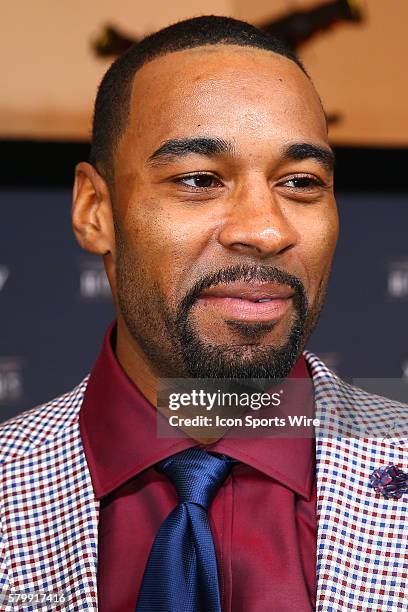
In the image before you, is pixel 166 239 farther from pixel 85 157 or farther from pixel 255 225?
pixel 85 157

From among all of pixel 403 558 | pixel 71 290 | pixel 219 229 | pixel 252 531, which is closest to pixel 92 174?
pixel 219 229

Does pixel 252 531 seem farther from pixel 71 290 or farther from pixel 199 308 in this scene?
pixel 71 290

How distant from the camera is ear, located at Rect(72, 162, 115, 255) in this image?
1.43 metres

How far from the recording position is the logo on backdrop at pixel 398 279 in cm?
241

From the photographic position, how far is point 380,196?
95.4 inches

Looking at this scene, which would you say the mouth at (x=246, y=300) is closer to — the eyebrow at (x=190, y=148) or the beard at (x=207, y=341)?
the beard at (x=207, y=341)

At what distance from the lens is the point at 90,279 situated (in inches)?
91.9

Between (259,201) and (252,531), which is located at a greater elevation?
(259,201)

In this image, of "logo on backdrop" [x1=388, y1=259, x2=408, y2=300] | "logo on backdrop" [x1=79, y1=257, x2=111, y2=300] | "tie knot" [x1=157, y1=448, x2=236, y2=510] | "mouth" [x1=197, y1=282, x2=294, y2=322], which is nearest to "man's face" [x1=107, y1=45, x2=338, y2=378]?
"mouth" [x1=197, y1=282, x2=294, y2=322]

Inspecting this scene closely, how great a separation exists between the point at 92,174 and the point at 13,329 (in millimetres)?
927

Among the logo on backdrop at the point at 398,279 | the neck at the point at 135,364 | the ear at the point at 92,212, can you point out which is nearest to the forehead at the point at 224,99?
the ear at the point at 92,212

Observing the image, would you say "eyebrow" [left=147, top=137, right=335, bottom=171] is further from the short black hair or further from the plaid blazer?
the plaid blazer

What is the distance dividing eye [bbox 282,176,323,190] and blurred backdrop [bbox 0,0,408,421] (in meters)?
1.05

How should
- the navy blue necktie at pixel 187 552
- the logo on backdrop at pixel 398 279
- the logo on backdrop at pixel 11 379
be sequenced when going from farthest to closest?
the logo on backdrop at pixel 398 279
the logo on backdrop at pixel 11 379
the navy blue necktie at pixel 187 552
